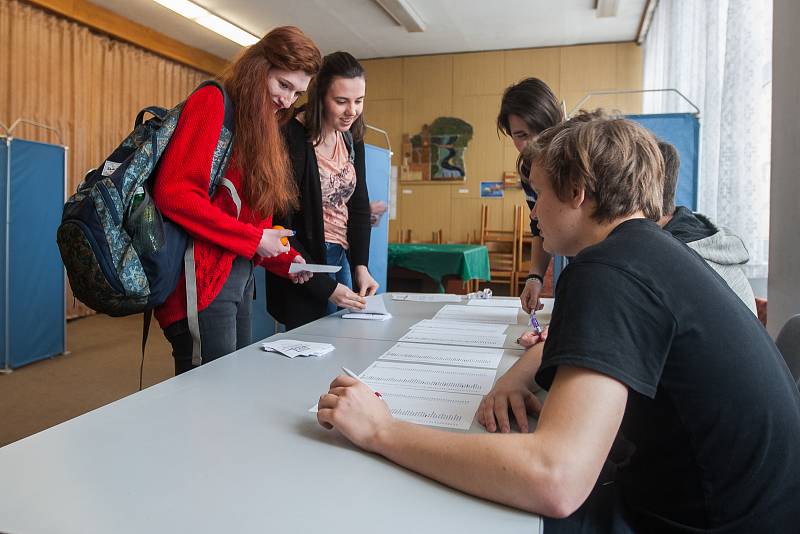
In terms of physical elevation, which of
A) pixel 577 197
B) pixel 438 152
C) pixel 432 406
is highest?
pixel 438 152

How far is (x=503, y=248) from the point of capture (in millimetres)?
7031

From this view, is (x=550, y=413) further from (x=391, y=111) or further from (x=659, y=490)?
(x=391, y=111)

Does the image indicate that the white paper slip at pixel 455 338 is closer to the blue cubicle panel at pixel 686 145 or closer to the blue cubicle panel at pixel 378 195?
the blue cubicle panel at pixel 686 145

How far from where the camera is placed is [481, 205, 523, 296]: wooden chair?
6770 mm

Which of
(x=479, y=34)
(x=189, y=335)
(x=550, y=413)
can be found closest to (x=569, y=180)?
(x=550, y=413)

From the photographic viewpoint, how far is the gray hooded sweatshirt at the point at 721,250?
1.49m

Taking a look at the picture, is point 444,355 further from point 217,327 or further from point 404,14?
point 404,14

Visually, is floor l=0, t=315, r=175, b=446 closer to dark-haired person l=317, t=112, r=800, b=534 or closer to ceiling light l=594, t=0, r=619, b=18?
dark-haired person l=317, t=112, r=800, b=534

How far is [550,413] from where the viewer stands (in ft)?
2.11

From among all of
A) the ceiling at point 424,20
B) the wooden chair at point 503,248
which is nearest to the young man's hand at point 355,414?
the ceiling at point 424,20

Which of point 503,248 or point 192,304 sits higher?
point 503,248

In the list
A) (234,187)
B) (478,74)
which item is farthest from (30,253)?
(478,74)

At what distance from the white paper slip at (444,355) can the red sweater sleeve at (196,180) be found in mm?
450

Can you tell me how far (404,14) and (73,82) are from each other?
332 cm
